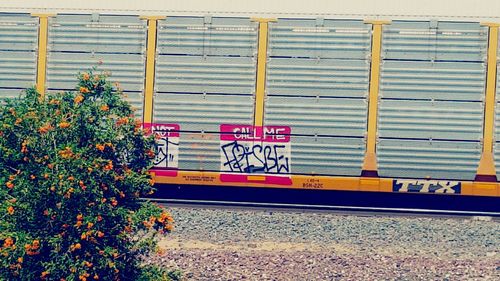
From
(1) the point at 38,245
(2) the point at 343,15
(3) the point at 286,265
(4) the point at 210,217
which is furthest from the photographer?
(2) the point at 343,15

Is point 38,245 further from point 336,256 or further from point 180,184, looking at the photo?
point 180,184

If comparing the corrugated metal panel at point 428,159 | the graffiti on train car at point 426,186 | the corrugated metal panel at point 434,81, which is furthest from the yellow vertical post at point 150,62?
the graffiti on train car at point 426,186

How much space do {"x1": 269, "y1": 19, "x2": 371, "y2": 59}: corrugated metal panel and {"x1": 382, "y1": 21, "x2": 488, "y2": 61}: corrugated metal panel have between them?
1.08 metres

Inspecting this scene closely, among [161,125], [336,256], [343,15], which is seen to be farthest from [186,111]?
[336,256]

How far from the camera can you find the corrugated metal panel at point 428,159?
16984 millimetres

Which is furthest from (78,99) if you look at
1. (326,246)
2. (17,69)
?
(17,69)

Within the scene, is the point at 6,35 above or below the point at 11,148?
above

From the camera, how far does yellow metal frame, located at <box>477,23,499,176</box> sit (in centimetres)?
1691

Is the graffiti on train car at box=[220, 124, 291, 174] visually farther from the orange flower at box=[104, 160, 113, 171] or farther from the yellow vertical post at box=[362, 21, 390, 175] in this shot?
the orange flower at box=[104, 160, 113, 171]

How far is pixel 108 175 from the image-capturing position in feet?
32.8

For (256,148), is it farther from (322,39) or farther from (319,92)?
(322,39)

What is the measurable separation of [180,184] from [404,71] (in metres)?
6.40

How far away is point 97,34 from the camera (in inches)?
701

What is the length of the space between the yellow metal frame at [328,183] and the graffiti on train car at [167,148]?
0.20 meters
